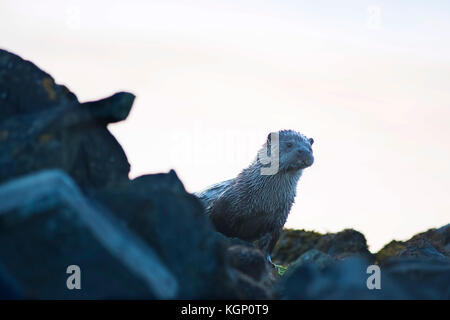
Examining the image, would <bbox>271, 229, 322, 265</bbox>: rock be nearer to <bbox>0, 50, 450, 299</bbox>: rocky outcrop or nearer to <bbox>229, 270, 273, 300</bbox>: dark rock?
<bbox>0, 50, 450, 299</bbox>: rocky outcrop

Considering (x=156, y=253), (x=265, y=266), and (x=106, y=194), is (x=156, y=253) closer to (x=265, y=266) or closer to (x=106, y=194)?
(x=106, y=194)

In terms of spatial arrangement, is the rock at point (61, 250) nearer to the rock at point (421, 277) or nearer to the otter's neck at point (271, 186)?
the rock at point (421, 277)

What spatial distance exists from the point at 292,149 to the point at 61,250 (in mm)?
6932

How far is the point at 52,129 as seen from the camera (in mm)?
7199

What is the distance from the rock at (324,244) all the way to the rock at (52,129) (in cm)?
357

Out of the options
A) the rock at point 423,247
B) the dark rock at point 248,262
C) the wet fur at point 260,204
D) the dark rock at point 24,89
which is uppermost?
the dark rock at point 24,89

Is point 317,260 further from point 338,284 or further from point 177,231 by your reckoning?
point 177,231

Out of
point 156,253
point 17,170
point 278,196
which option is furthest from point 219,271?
point 278,196

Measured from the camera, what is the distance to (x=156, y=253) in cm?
687

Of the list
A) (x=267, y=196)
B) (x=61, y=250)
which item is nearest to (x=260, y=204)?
(x=267, y=196)

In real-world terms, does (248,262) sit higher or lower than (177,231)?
lower

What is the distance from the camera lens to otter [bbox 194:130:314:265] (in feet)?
42.4

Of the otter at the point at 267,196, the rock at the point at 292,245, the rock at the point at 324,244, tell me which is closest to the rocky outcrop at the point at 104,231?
the rock at the point at 324,244

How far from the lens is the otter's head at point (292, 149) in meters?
12.8
